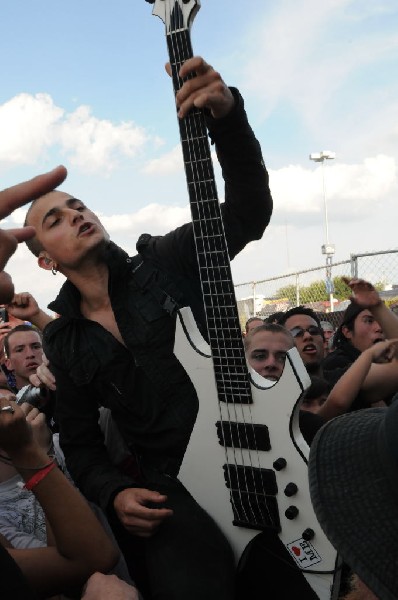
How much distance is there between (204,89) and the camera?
2082 millimetres

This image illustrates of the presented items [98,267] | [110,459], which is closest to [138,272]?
[98,267]

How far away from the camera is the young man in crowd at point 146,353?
2160 mm

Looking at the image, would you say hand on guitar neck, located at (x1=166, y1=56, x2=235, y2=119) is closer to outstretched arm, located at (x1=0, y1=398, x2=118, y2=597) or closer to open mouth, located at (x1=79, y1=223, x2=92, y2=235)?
open mouth, located at (x1=79, y1=223, x2=92, y2=235)

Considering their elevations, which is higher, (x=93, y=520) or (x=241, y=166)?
(x=241, y=166)

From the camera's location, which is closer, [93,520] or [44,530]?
[93,520]

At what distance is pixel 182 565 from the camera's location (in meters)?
2.13

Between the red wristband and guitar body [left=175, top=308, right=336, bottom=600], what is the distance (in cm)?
57

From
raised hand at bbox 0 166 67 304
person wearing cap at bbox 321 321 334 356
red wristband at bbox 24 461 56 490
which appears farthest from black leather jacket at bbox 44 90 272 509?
person wearing cap at bbox 321 321 334 356

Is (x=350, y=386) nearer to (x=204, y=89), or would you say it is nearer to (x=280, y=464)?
(x=280, y=464)

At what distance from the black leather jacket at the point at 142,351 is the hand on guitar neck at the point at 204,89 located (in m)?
0.10

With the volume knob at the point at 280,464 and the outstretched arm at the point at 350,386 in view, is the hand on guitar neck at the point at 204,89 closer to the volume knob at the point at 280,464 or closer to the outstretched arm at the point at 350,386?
the volume knob at the point at 280,464

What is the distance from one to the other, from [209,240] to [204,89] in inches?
20.8

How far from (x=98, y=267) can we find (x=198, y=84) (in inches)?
34.4

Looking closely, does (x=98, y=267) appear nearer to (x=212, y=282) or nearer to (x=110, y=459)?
(x=212, y=282)
